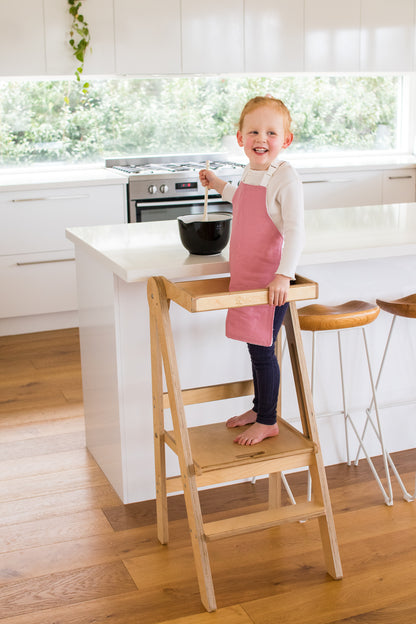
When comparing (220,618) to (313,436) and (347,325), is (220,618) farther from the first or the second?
(347,325)

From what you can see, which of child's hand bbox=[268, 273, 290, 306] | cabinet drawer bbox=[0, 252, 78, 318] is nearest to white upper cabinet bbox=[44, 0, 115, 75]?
cabinet drawer bbox=[0, 252, 78, 318]

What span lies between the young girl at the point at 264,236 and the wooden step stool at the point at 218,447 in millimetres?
Answer: 63

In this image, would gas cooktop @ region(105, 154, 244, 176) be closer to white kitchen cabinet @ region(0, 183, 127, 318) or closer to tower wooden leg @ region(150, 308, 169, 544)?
white kitchen cabinet @ region(0, 183, 127, 318)

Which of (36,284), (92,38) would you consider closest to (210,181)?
(36,284)

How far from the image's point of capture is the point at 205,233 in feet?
7.80

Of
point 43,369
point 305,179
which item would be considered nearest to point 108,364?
point 43,369

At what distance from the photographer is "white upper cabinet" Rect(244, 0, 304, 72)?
5004 millimetres

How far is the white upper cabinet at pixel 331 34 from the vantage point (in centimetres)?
515

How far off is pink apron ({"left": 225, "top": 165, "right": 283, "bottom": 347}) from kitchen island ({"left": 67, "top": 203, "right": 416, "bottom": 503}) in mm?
179

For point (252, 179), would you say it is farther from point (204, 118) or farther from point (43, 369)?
point (204, 118)

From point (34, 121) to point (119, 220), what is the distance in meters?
1.03

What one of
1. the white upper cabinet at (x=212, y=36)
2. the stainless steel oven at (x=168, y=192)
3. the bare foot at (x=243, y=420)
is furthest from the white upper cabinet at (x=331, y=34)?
the bare foot at (x=243, y=420)

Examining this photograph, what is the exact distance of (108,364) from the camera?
2590mm

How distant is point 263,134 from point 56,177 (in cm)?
286
